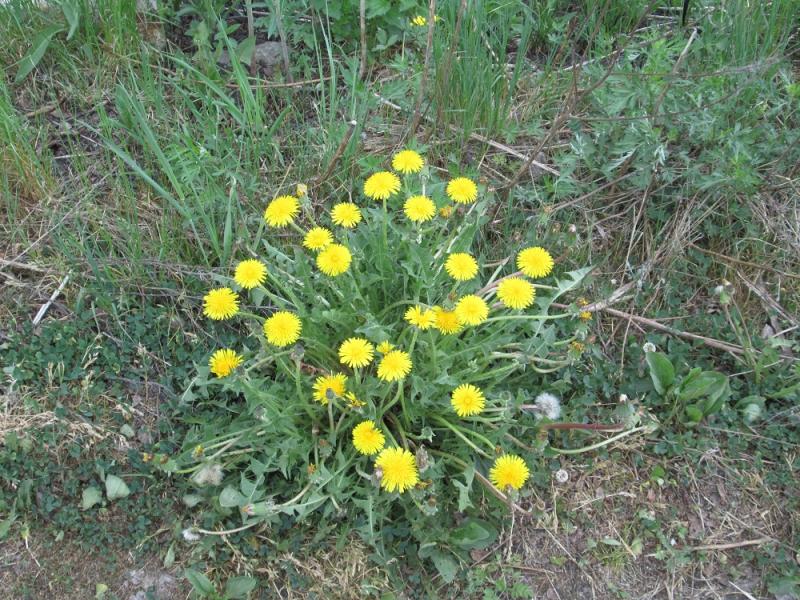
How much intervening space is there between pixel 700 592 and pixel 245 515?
1268mm

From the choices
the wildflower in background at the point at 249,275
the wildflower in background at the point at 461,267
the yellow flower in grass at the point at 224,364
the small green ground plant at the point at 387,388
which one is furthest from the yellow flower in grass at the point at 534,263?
the yellow flower in grass at the point at 224,364

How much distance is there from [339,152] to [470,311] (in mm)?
822

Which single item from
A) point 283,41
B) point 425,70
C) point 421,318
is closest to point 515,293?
point 421,318

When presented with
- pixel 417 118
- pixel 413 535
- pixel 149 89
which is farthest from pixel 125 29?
pixel 413 535

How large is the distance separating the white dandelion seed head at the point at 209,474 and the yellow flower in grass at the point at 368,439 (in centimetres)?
41

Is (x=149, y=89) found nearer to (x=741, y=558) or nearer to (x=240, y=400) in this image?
(x=240, y=400)

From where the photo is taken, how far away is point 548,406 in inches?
85.7

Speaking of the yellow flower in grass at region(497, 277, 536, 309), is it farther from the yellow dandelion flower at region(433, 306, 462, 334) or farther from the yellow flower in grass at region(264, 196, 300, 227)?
the yellow flower in grass at region(264, 196, 300, 227)

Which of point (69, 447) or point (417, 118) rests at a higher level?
point (417, 118)

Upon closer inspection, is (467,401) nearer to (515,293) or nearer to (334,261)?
(515,293)

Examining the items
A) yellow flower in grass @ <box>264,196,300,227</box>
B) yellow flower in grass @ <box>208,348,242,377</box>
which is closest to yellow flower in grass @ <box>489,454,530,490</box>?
yellow flower in grass @ <box>208,348,242,377</box>

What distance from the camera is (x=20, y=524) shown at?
2.07 metres

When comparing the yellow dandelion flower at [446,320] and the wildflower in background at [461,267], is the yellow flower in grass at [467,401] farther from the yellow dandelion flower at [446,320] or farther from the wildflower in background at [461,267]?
the wildflower in background at [461,267]

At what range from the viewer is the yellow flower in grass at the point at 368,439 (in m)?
1.89
